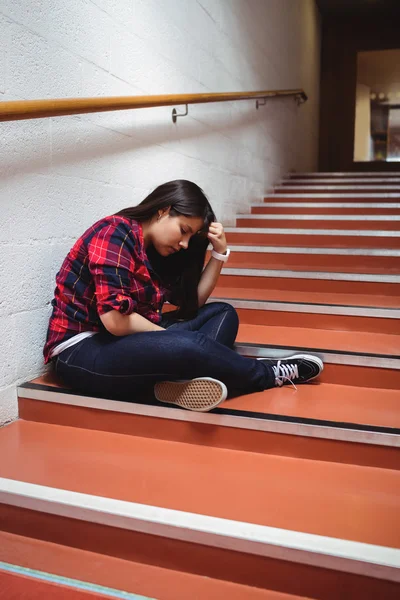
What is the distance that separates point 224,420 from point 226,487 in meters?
0.21

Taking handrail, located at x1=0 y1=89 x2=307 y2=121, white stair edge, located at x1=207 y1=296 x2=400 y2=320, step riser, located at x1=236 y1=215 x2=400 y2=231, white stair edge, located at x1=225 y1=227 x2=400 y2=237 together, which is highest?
handrail, located at x1=0 y1=89 x2=307 y2=121

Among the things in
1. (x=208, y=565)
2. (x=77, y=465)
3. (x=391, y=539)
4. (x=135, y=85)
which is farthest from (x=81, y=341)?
(x=135, y=85)

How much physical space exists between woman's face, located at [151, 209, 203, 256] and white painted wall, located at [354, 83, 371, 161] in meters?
8.69

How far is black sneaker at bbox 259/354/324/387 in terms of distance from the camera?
1.58 metres

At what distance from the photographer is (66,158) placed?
1.64 meters

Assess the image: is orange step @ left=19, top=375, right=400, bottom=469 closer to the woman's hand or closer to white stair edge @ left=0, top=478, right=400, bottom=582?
white stair edge @ left=0, top=478, right=400, bottom=582

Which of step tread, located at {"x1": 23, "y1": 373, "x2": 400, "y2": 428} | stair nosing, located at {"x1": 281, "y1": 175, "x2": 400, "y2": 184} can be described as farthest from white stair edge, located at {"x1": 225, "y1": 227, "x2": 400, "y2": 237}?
stair nosing, located at {"x1": 281, "y1": 175, "x2": 400, "y2": 184}

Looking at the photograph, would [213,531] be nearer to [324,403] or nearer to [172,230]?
[324,403]

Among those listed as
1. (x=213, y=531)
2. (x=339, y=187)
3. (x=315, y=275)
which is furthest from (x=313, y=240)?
(x=213, y=531)

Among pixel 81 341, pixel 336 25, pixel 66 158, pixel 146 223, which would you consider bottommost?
pixel 81 341

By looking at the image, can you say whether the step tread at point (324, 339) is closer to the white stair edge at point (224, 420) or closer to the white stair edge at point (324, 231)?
the white stair edge at point (224, 420)

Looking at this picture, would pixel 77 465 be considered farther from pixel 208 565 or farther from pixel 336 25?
pixel 336 25

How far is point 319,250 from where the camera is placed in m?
2.57

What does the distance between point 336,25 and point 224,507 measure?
303 inches
